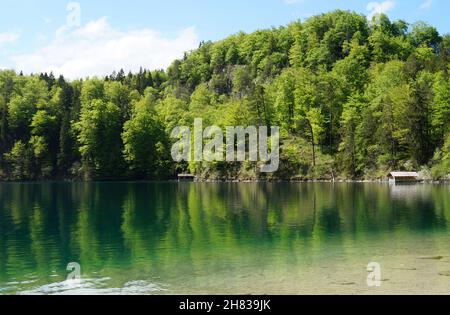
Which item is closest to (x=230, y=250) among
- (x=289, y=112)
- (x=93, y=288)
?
(x=93, y=288)

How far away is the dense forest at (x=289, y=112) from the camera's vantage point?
340ft

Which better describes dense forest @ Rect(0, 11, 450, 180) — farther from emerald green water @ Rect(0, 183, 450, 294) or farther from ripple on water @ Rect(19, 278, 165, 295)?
ripple on water @ Rect(19, 278, 165, 295)

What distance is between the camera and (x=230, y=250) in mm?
26672

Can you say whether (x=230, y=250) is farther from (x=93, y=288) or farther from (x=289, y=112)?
(x=289, y=112)

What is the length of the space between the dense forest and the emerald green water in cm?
5879

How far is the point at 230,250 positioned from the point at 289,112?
10100cm

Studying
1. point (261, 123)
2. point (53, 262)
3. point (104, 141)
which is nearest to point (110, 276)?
point (53, 262)

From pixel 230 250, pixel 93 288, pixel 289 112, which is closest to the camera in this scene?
pixel 93 288

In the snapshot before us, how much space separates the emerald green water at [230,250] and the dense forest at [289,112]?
5879cm

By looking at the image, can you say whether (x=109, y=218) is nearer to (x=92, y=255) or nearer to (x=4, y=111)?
(x=92, y=255)

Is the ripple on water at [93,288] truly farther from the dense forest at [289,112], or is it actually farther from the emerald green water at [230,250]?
the dense forest at [289,112]

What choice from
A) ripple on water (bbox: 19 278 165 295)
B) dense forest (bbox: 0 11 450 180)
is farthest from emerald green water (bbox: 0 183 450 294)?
dense forest (bbox: 0 11 450 180)
